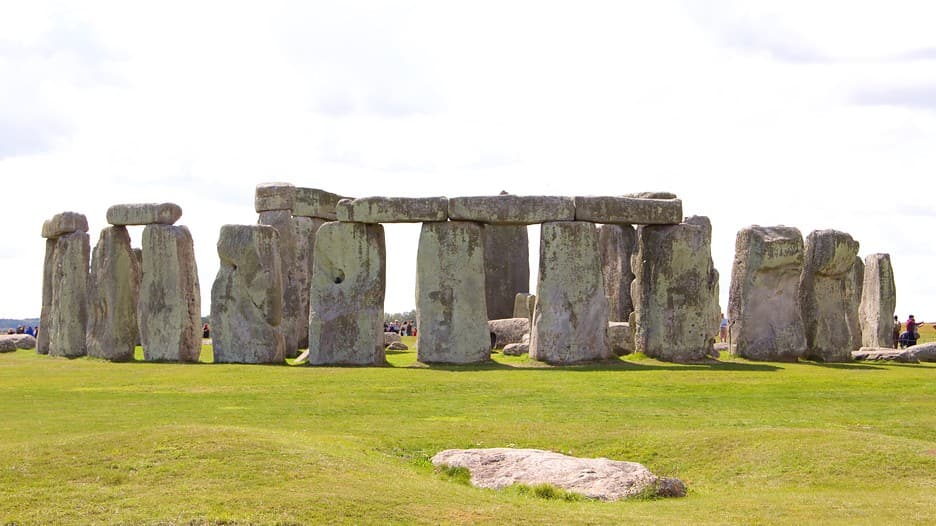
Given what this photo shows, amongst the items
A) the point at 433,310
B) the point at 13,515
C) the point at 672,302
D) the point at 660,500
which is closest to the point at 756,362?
the point at 672,302

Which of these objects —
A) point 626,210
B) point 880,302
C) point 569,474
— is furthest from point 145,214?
point 880,302

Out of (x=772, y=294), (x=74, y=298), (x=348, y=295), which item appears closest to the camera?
(x=348, y=295)

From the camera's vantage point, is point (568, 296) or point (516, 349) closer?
point (568, 296)

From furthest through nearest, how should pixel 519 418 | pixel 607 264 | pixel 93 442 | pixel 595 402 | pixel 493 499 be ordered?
pixel 607 264 → pixel 595 402 → pixel 519 418 → pixel 93 442 → pixel 493 499

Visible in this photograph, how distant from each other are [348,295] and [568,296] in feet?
14.3

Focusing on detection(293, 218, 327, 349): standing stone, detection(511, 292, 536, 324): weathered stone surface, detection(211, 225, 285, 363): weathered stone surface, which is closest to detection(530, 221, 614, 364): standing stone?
detection(211, 225, 285, 363): weathered stone surface

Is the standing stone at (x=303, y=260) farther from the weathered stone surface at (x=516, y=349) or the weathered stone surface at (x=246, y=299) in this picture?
the weathered stone surface at (x=516, y=349)

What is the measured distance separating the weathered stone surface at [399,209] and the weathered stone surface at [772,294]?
640 cm

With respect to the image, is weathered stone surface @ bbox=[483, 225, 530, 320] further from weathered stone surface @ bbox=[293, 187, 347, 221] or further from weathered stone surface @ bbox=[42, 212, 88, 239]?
weathered stone surface @ bbox=[42, 212, 88, 239]

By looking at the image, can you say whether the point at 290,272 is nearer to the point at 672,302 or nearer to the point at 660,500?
the point at 672,302

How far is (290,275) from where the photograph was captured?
3225 centimetres

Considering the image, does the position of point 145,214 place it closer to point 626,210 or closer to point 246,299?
point 246,299

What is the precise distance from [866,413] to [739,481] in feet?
17.3

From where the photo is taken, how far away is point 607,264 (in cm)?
3366
